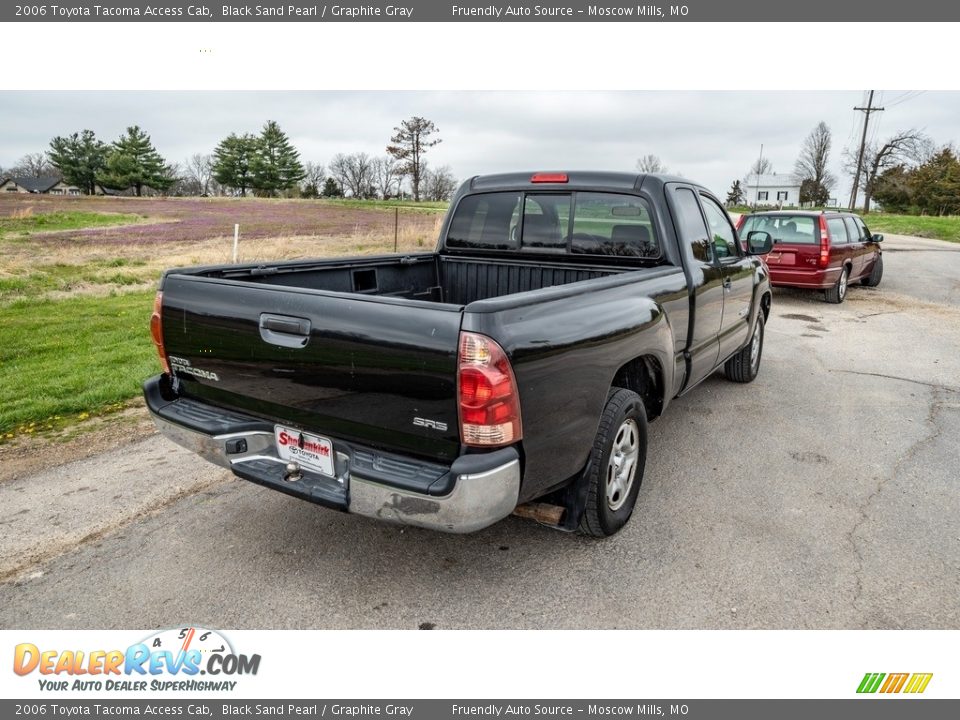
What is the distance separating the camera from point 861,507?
3836 millimetres

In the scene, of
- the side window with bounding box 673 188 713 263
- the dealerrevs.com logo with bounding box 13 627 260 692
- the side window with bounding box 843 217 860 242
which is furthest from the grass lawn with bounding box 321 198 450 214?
the dealerrevs.com logo with bounding box 13 627 260 692

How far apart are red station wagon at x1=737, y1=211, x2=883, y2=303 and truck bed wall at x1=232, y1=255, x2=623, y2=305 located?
8.37m

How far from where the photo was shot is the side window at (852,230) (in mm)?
12150

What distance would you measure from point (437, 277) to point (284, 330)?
234cm

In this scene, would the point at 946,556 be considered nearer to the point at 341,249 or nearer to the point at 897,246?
the point at 341,249

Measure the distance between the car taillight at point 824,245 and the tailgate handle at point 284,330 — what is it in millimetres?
10716

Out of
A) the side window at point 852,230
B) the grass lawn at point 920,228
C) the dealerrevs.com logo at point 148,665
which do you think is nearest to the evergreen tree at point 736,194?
the grass lawn at point 920,228

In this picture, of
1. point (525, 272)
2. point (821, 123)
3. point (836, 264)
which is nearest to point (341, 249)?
point (836, 264)

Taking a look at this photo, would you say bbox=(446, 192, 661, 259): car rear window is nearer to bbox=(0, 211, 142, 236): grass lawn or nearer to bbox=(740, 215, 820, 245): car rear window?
bbox=(740, 215, 820, 245): car rear window

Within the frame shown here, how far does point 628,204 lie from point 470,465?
2554 mm

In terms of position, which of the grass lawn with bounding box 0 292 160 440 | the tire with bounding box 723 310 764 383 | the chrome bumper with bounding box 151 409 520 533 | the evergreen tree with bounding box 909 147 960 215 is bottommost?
the grass lawn with bounding box 0 292 160 440

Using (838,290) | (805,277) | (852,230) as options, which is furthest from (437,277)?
(852,230)

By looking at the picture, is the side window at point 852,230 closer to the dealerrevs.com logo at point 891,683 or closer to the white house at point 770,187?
the dealerrevs.com logo at point 891,683

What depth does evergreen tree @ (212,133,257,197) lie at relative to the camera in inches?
2972
